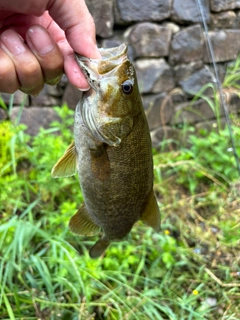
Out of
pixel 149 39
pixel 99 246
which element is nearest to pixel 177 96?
pixel 149 39

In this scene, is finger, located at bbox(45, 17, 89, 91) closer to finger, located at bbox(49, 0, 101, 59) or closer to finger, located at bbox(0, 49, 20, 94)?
finger, located at bbox(49, 0, 101, 59)

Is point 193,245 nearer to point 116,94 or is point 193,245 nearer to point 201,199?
point 201,199

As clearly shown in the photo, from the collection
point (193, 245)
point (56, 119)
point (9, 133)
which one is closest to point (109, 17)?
point (56, 119)

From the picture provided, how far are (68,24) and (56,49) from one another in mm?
95

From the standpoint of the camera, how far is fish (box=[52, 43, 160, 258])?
3.70 ft

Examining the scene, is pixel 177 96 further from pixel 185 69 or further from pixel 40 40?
pixel 40 40

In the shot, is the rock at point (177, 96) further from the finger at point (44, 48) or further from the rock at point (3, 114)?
the finger at point (44, 48)

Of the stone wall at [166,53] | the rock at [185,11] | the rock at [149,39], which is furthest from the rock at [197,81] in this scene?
the rock at [185,11]

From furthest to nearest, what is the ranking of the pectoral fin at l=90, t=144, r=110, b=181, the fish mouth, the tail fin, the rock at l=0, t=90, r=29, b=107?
1. the rock at l=0, t=90, r=29, b=107
2. the tail fin
3. the pectoral fin at l=90, t=144, r=110, b=181
4. the fish mouth

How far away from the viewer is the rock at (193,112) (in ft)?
10.9

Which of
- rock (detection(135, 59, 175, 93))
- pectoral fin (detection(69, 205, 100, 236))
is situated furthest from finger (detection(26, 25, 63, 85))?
rock (detection(135, 59, 175, 93))

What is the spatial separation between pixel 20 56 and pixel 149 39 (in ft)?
6.74

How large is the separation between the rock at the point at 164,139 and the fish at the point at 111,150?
6.32 ft

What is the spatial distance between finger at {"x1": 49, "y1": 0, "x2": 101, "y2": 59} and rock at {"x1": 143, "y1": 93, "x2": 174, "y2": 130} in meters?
1.98
